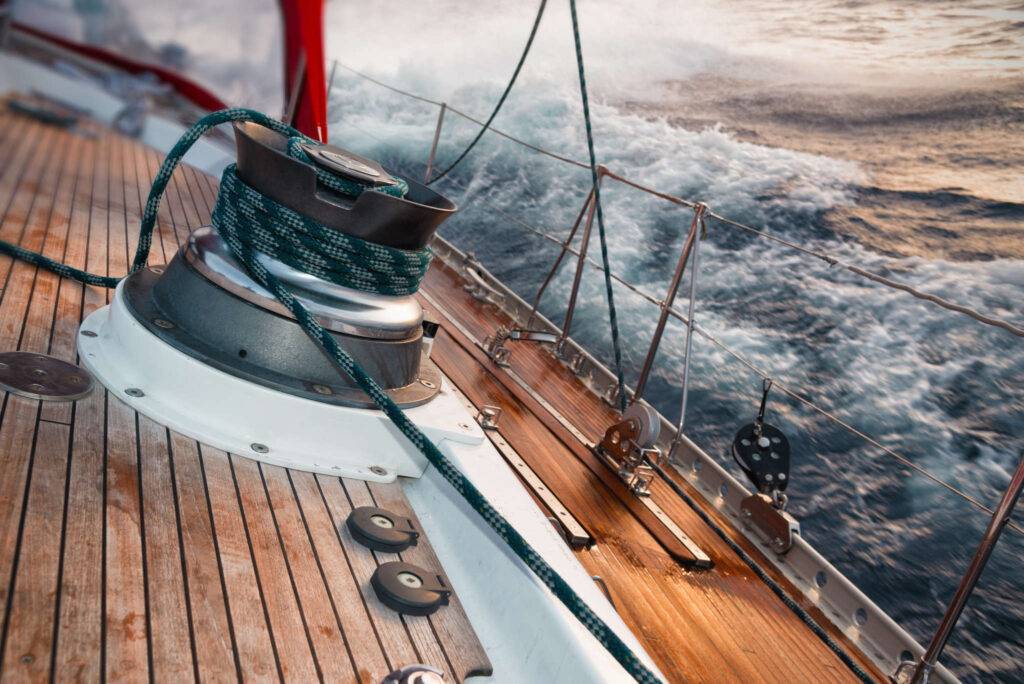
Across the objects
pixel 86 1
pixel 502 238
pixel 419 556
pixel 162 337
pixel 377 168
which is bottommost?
pixel 502 238

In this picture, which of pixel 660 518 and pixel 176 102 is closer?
pixel 176 102

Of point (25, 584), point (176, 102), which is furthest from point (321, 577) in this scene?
point (176, 102)

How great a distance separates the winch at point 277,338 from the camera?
1.09 meters

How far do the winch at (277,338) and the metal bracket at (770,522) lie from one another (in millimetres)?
900

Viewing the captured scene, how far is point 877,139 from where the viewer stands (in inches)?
341

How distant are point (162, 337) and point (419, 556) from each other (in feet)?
1.81

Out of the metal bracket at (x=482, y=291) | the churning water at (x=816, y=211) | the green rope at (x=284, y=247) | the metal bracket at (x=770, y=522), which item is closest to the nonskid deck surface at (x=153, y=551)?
the green rope at (x=284, y=247)

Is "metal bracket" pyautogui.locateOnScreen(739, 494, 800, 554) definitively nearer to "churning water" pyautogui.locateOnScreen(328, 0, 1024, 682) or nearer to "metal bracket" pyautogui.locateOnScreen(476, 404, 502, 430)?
"metal bracket" pyautogui.locateOnScreen(476, 404, 502, 430)

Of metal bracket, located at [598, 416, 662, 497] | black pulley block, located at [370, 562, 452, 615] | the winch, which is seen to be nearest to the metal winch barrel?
the winch

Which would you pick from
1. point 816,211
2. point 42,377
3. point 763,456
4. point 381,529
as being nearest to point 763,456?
point 763,456

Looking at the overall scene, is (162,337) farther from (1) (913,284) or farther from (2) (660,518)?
(1) (913,284)

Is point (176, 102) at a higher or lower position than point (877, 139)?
lower

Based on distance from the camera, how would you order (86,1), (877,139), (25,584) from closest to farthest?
(86,1), (25,584), (877,139)

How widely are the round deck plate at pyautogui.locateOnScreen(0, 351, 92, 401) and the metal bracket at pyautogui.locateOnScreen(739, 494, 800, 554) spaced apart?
4.96ft
